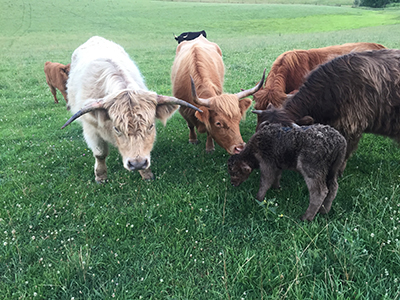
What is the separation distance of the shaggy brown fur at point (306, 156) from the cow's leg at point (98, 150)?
275 centimetres

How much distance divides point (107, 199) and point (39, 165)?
2411 mm

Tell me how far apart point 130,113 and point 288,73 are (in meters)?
4.14

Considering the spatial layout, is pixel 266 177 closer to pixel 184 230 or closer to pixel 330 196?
pixel 330 196

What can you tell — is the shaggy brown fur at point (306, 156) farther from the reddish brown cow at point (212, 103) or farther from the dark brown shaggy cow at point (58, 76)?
the dark brown shaggy cow at point (58, 76)

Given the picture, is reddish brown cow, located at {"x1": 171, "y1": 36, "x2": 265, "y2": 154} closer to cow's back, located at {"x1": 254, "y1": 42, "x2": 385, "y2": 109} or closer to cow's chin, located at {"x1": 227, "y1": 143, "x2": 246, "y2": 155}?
cow's chin, located at {"x1": 227, "y1": 143, "x2": 246, "y2": 155}

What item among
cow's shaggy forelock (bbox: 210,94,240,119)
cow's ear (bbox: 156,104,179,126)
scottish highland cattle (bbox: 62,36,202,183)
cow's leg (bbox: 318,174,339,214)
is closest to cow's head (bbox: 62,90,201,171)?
scottish highland cattle (bbox: 62,36,202,183)

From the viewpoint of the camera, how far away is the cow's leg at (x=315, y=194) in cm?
337

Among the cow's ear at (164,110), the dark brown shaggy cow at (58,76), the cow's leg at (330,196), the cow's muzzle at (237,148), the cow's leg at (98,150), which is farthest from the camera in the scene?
the dark brown shaggy cow at (58,76)

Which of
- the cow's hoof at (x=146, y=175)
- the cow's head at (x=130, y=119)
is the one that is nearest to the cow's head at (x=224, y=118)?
the cow's head at (x=130, y=119)

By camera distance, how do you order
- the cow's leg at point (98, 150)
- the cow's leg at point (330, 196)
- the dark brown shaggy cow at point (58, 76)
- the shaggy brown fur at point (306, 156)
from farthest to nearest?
the dark brown shaggy cow at point (58, 76)
the cow's leg at point (98, 150)
the cow's leg at point (330, 196)
the shaggy brown fur at point (306, 156)

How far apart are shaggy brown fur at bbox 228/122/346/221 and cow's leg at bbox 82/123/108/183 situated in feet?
9.02

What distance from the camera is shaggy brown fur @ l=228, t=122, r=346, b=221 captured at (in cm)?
336

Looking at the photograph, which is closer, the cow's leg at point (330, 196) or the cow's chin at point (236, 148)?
the cow's leg at point (330, 196)

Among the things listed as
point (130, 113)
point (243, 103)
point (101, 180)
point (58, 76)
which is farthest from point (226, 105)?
point (58, 76)
